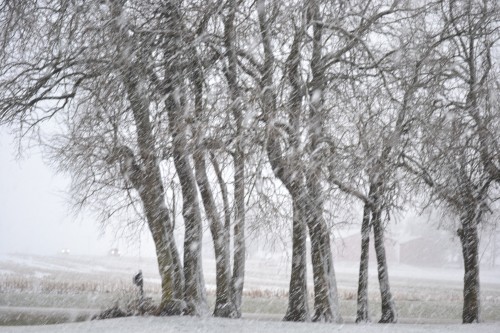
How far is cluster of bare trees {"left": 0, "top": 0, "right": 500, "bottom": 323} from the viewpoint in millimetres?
10375

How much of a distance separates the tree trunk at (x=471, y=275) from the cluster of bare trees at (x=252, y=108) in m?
0.05

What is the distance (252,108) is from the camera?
384 inches

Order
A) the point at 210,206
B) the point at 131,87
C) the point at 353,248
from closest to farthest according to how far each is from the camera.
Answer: the point at 131,87 → the point at 210,206 → the point at 353,248

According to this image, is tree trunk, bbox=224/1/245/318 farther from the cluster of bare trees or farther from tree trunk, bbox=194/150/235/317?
tree trunk, bbox=194/150/235/317

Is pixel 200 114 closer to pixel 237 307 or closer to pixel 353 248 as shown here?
pixel 237 307

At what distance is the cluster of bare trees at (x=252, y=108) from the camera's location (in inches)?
408

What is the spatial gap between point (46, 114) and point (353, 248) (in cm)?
7210

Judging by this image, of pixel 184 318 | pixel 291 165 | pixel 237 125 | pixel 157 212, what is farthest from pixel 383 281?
pixel 237 125

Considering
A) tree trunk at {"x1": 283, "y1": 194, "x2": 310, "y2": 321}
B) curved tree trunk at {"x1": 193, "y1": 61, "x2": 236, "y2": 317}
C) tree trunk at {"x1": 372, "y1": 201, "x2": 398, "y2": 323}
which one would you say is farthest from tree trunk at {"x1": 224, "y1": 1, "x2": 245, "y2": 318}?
tree trunk at {"x1": 372, "y1": 201, "x2": 398, "y2": 323}

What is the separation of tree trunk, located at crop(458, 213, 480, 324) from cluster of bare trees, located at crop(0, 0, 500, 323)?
5 centimetres

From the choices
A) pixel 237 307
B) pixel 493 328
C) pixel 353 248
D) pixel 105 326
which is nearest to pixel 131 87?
pixel 105 326

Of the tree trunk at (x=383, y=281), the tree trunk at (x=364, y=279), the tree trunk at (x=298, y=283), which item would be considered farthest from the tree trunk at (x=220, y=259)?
the tree trunk at (x=383, y=281)

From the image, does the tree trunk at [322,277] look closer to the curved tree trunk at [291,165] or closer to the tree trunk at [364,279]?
the curved tree trunk at [291,165]

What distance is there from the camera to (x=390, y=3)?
50.6ft
